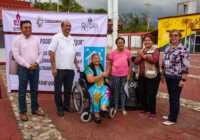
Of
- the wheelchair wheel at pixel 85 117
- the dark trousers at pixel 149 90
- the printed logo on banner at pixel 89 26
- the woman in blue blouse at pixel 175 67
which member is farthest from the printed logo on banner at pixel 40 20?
the woman in blue blouse at pixel 175 67

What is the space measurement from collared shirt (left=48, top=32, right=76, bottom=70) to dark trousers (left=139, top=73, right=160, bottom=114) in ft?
4.78

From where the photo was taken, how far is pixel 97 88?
3.04 meters

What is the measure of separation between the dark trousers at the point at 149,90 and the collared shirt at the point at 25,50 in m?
2.05

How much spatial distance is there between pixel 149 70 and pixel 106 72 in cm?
80

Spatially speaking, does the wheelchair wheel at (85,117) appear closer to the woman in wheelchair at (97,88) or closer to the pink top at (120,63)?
the woman in wheelchair at (97,88)

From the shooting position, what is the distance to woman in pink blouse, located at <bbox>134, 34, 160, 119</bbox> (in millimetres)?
3074

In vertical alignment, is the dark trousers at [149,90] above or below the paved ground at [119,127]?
above

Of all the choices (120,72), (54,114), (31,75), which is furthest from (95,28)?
(54,114)

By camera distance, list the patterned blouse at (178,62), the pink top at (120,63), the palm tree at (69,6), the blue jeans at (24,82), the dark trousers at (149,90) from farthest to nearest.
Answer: the palm tree at (69,6)
the pink top at (120,63)
the dark trousers at (149,90)
the blue jeans at (24,82)
the patterned blouse at (178,62)

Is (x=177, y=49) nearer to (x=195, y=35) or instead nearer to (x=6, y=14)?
(x=6, y=14)

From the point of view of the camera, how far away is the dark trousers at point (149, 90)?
314 cm

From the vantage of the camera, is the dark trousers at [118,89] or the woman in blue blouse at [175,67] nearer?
the woman in blue blouse at [175,67]

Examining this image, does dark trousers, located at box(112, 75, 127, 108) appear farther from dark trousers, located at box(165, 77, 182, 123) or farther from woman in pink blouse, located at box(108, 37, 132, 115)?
dark trousers, located at box(165, 77, 182, 123)

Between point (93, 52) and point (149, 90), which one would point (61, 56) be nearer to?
point (93, 52)
